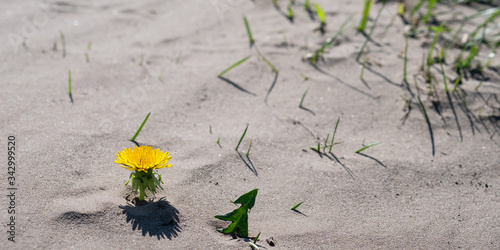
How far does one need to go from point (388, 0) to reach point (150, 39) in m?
Result: 2.02

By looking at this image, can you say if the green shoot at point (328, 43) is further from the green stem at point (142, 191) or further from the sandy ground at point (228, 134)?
the green stem at point (142, 191)

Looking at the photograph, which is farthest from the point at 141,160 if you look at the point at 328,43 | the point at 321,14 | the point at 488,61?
the point at 488,61

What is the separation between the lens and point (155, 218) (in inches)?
64.7

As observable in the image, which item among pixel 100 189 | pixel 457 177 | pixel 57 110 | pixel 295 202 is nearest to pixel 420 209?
pixel 457 177

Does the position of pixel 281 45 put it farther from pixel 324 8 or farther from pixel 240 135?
pixel 240 135

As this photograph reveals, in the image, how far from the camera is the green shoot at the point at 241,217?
1.60m

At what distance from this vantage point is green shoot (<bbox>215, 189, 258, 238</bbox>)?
1.60 m

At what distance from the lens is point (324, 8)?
3428 mm

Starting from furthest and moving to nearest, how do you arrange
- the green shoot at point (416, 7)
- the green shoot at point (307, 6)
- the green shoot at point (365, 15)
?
the green shoot at point (307, 6)
the green shoot at point (416, 7)
the green shoot at point (365, 15)

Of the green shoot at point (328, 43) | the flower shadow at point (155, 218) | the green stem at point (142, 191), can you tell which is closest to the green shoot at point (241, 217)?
the flower shadow at point (155, 218)

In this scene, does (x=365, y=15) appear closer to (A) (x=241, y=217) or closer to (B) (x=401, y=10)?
(B) (x=401, y=10)

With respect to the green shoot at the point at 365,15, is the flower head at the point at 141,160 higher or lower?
lower

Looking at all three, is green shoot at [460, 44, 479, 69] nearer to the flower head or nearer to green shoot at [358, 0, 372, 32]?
green shoot at [358, 0, 372, 32]

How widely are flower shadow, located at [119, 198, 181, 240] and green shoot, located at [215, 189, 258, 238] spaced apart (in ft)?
0.62
